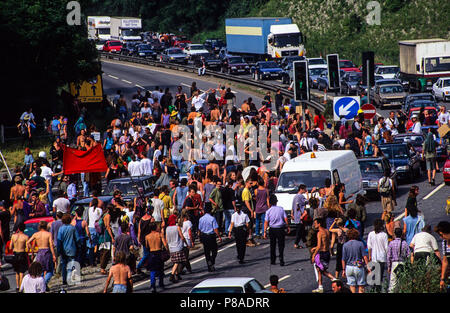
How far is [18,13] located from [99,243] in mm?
26819

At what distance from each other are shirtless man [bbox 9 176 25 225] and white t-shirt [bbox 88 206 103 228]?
3.21m

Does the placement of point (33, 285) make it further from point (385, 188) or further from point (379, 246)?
point (385, 188)

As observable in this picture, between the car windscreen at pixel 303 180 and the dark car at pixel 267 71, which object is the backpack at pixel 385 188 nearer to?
the car windscreen at pixel 303 180

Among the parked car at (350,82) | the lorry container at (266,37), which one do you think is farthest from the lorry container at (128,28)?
the parked car at (350,82)

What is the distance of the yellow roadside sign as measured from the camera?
48.9m

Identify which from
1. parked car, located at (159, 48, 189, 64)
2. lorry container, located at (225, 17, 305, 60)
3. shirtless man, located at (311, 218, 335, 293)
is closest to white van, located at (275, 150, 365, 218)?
shirtless man, located at (311, 218, 335, 293)

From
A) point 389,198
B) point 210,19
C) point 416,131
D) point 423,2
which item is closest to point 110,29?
point 210,19

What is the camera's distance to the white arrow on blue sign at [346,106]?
3134cm

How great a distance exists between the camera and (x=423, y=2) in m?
78.4

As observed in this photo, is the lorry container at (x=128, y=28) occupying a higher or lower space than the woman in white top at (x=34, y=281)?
higher

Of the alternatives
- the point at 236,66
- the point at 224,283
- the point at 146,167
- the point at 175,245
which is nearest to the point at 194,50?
the point at 236,66

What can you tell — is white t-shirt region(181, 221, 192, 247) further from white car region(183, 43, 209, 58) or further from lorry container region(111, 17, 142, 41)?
lorry container region(111, 17, 142, 41)

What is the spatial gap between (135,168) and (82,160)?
161cm

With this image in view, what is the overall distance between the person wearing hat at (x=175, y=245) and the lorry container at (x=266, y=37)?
161 feet
